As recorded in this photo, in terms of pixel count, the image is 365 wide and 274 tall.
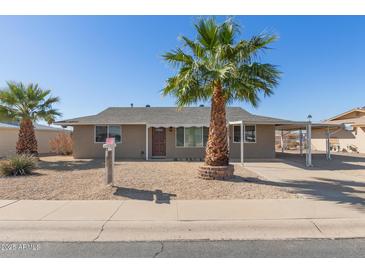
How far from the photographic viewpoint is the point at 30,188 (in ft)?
26.0

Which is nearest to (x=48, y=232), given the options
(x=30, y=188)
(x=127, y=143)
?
(x=30, y=188)

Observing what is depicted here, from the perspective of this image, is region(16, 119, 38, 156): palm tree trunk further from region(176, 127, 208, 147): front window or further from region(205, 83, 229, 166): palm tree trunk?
region(205, 83, 229, 166): palm tree trunk

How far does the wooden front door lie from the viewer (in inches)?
708

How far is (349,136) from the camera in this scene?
2648cm

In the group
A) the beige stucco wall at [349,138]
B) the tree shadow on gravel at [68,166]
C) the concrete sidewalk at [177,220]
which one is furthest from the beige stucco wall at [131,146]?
the beige stucco wall at [349,138]

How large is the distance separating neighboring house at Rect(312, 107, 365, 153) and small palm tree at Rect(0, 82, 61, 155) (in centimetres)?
2299

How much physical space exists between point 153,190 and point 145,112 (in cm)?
1315

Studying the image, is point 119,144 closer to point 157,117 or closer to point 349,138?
point 157,117

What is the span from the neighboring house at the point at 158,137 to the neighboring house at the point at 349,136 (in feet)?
30.2

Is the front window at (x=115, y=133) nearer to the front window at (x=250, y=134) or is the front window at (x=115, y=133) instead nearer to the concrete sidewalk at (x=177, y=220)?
the front window at (x=250, y=134)

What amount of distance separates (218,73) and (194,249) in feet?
19.5

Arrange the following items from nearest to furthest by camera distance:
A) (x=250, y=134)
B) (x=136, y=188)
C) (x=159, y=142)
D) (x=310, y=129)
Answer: (x=136, y=188) → (x=310, y=129) → (x=250, y=134) → (x=159, y=142)

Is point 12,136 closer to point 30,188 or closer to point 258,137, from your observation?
point 30,188

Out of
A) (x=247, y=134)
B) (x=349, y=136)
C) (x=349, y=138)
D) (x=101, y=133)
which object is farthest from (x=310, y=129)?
(x=349, y=138)
